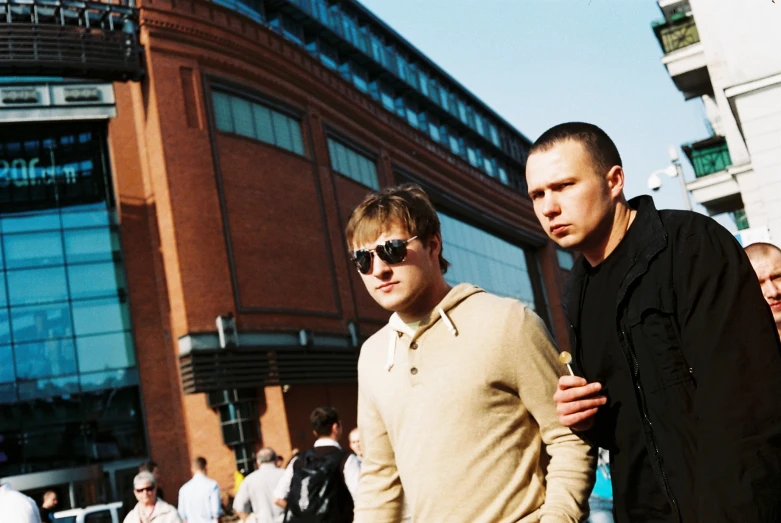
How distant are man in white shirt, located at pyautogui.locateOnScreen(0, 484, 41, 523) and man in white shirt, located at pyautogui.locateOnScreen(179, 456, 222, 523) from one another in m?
5.09

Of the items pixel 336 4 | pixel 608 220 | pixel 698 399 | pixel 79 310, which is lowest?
pixel 698 399

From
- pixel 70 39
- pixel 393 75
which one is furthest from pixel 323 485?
pixel 393 75

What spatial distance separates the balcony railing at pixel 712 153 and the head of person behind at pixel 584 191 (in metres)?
22.9

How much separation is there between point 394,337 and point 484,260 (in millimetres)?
45028

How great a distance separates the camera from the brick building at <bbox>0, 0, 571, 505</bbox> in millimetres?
23844

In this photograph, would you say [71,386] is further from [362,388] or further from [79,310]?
[362,388]

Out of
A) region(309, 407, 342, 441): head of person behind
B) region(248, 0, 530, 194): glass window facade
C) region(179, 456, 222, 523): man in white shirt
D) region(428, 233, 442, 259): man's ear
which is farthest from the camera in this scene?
region(248, 0, 530, 194): glass window facade

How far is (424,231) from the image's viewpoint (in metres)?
3.01

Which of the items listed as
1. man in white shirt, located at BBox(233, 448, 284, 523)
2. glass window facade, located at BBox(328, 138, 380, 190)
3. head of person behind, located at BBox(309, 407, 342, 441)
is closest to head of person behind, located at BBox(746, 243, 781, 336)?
head of person behind, located at BBox(309, 407, 342, 441)

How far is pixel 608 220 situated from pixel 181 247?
73.9ft

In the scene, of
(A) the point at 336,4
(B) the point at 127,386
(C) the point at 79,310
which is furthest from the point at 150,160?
(A) the point at 336,4

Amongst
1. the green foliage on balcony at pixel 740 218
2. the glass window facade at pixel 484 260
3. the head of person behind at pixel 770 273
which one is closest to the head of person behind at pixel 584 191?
the head of person behind at pixel 770 273

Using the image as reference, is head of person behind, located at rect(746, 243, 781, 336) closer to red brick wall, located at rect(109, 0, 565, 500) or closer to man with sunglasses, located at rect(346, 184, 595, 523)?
man with sunglasses, located at rect(346, 184, 595, 523)

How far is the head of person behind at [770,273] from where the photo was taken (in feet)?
13.2
